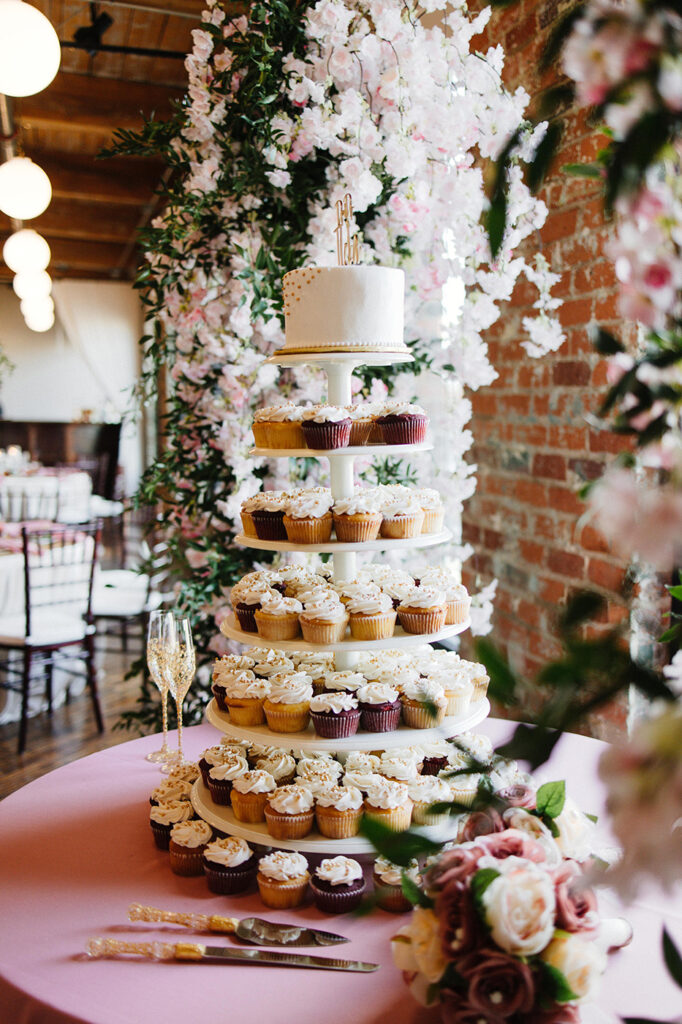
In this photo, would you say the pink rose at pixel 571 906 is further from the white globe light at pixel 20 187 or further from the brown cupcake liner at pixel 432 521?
the white globe light at pixel 20 187

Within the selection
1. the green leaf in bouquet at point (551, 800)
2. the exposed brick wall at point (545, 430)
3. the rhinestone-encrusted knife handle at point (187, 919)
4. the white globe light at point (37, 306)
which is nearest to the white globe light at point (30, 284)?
the white globe light at point (37, 306)

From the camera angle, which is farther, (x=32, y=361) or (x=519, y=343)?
(x=32, y=361)

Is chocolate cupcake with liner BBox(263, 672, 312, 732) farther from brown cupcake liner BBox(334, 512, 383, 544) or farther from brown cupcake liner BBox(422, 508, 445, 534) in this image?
brown cupcake liner BBox(422, 508, 445, 534)

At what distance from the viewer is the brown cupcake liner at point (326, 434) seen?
62.6 inches

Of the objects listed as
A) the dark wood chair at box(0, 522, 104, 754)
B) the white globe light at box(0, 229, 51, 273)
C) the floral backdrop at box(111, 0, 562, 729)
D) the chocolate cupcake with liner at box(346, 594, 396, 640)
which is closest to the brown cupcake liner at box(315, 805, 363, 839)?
the chocolate cupcake with liner at box(346, 594, 396, 640)

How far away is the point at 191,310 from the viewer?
2.51 metres

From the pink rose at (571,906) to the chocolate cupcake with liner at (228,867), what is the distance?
59 centimetres

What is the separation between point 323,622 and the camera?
1.52m

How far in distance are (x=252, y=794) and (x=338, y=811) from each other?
17 cm

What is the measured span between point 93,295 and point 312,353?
11885 millimetres

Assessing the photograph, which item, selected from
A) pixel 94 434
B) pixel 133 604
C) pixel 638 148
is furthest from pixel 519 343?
pixel 94 434

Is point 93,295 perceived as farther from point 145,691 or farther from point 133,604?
point 145,691

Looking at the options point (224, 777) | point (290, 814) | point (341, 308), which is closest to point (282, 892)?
point (290, 814)

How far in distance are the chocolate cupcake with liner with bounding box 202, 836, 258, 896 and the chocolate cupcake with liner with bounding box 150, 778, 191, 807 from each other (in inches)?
8.5
